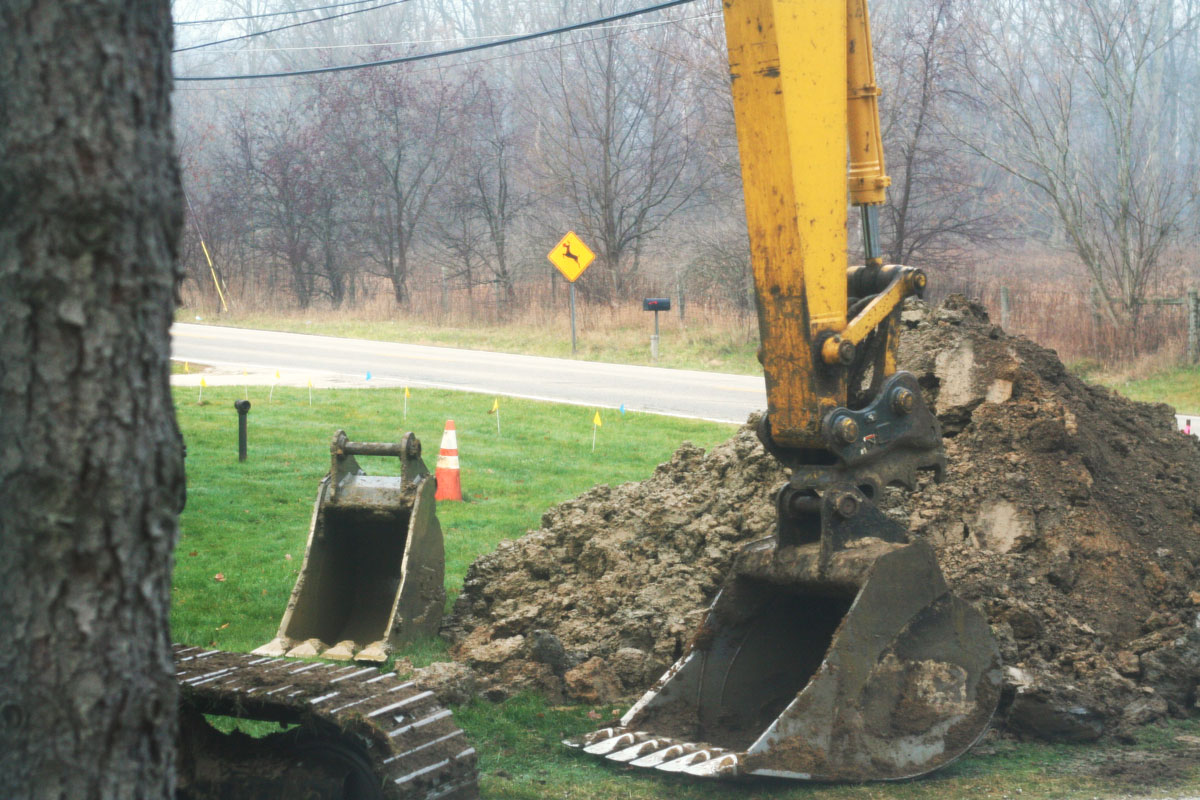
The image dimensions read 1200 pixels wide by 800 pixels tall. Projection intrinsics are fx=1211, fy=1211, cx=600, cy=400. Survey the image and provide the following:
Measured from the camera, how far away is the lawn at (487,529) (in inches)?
176

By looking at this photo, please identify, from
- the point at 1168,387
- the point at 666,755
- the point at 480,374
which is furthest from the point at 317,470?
the point at 1168,387

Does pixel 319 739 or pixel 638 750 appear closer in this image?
pixel 319 739

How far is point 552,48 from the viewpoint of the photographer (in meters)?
35.2

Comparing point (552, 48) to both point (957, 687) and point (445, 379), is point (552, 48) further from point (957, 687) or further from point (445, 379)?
point (957, 687)

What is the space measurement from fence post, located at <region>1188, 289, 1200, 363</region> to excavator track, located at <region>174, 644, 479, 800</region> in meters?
17.0

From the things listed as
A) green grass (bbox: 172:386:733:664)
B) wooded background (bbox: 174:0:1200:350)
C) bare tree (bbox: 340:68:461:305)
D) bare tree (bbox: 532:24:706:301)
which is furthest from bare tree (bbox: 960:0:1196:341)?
bare tree (bbox: 340:68:461:305)

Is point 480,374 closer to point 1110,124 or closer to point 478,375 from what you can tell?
point 478,375

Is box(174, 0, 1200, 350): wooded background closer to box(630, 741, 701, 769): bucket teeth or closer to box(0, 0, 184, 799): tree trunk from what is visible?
box(630, 741, 701, 769): bucket teeth

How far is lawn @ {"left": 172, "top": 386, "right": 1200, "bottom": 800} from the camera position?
14.7 ft

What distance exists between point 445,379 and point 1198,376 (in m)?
11.1

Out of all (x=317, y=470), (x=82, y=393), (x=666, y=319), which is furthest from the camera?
(x=666, y=319)

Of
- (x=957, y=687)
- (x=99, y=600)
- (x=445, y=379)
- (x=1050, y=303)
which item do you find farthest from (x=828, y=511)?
(x=1050, y=303)

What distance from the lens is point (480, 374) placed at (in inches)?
771

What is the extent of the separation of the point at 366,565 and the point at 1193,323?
15218 mm
